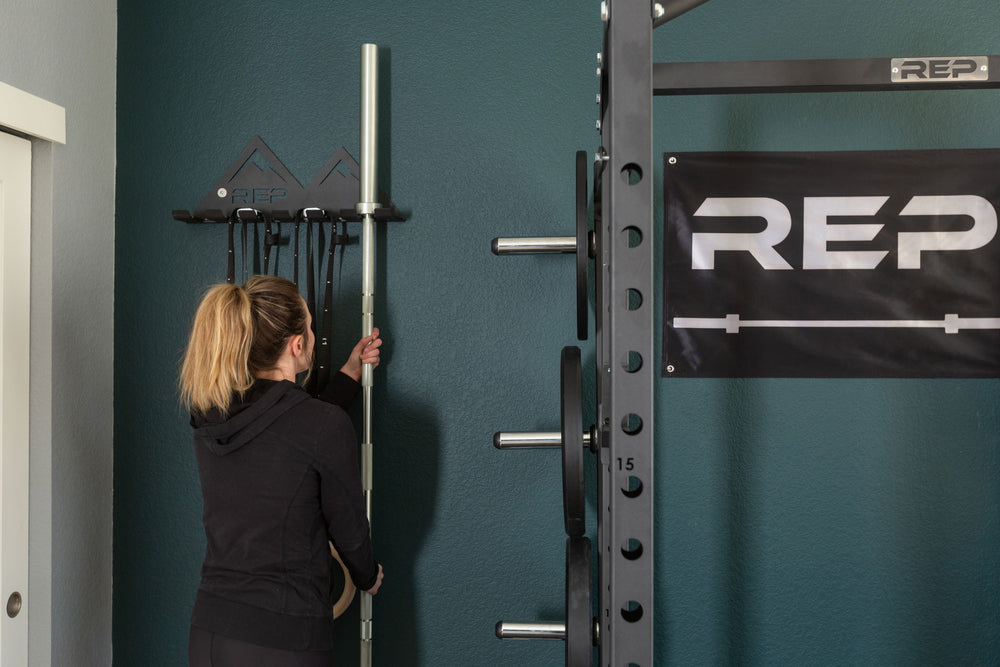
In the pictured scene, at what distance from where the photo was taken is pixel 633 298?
1.13m

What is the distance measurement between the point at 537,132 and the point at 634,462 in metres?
1.15

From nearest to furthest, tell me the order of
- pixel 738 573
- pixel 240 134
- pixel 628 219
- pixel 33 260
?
pixel 628 219, pixel 33 260, pixel 738 573, pixel 240 134

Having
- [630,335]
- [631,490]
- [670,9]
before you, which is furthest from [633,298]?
[670,9]

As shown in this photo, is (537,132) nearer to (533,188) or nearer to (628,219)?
(533,188)

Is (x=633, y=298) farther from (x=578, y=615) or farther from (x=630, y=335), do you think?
(x=578, y=615)

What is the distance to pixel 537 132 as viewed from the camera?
1.94m

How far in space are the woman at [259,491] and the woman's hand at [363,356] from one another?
37 cm

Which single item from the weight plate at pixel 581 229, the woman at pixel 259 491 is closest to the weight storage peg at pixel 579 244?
the weight plate at pixel 581 229

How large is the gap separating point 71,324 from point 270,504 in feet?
2.86

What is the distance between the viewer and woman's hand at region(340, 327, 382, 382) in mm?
1855

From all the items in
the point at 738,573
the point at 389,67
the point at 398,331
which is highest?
the point at 389,67

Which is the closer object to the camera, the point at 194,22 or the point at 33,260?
the point at 33,260

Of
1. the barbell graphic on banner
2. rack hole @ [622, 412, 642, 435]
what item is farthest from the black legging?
the barbell graphic on banner

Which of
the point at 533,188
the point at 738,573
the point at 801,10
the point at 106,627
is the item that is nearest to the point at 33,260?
the point at 106,627
